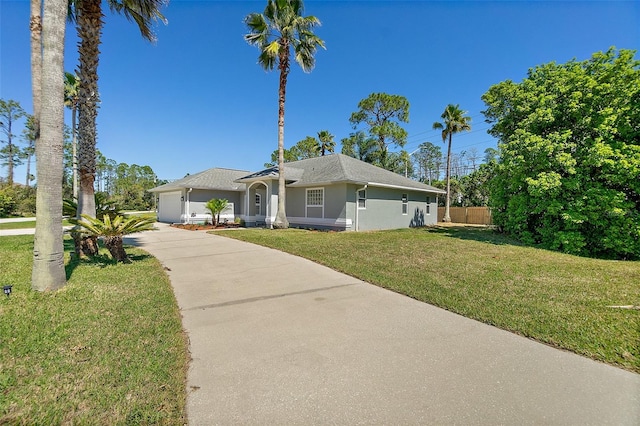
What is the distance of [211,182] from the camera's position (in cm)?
2173

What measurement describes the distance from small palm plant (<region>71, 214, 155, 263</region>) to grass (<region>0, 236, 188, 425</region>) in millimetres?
1646

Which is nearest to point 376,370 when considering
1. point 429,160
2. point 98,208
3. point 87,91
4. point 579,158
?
point 98,208

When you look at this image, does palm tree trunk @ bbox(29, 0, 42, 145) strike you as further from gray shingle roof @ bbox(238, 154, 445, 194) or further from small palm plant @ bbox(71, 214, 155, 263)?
gray shingle roof @ bbox(238, 154, 445, 194)

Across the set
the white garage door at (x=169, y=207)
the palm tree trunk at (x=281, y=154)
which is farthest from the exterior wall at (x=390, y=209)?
the white garage door at (x=169, y=207)

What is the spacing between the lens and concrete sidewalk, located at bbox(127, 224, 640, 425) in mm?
2289

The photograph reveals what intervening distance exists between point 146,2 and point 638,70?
52.5ft

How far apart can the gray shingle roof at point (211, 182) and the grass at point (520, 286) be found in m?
13.2

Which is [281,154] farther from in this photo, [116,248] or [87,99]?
[116,248]

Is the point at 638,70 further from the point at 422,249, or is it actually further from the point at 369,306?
the point at 369,306

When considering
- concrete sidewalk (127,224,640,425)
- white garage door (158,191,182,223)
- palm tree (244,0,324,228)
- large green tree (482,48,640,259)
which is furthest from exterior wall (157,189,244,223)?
large green tree (482,48,640,259)

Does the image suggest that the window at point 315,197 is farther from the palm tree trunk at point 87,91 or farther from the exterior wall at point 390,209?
the palm tree trunk at point 87,91

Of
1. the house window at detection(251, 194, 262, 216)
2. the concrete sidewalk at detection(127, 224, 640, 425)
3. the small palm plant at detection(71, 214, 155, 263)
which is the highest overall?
the house window at detection(251, 194, 262, 216)

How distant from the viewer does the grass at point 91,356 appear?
7.22 ft

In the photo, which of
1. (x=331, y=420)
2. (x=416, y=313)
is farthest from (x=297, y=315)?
(x=331, y=420)
